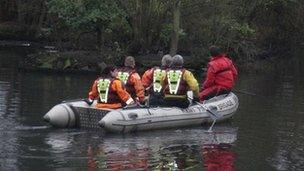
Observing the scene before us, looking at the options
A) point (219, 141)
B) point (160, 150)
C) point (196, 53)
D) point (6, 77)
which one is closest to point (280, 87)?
point (196, 53)

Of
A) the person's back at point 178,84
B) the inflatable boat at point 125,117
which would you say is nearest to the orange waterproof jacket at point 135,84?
the inflatable boat at point 125,117

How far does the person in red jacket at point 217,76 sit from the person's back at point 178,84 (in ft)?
4.71

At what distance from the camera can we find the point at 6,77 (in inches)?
968

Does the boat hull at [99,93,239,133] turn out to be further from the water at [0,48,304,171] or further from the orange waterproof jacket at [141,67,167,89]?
the orange waterproof jacket at [141,67,167,89]

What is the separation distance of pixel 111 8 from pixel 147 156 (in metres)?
19.9

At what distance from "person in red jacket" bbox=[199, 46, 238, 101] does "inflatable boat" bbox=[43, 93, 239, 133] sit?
123 cm

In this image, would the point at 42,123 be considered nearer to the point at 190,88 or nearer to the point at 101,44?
the point at 190,88

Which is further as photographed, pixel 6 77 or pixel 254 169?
pixel 6 77

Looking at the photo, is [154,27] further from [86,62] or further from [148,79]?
[148,79]

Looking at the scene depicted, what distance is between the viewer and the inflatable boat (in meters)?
13.4

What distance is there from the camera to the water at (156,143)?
10.8 metres

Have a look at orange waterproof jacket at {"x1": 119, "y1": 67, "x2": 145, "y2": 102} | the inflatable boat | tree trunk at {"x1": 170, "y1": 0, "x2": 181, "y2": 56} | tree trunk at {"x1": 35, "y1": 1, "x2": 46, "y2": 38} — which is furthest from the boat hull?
tree trunk at {"x1": 35, "y1": 1, "x2": 46, "y2": 38}

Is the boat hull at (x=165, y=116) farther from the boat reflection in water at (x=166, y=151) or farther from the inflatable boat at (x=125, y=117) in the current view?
the boat reflection in water at (x=166, y=151)

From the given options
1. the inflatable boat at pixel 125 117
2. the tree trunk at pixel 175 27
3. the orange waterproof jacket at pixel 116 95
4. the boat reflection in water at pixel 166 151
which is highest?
the tree trunk at pixel 175 27
